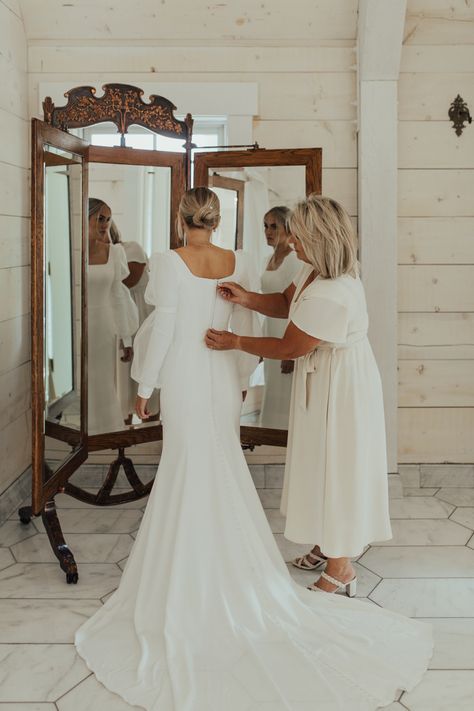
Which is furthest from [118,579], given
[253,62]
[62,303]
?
[253,62]

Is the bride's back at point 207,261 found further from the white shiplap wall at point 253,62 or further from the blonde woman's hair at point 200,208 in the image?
the white shiplap wall at point 253,62

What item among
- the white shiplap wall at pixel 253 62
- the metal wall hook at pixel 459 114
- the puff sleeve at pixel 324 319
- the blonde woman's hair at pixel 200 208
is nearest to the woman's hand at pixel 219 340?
the puff sleeve at pixel 324 319

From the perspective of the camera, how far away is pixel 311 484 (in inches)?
105

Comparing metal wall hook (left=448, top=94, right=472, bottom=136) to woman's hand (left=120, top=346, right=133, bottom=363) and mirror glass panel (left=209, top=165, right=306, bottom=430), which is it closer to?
mirror glass panel (left=209, top=165, right=306, bottom=430)

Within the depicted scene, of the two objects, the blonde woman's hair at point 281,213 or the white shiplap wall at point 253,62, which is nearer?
the blonde woman's hair at point 281,213

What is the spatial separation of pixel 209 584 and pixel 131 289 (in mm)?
1523

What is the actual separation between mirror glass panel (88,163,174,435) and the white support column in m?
1.04

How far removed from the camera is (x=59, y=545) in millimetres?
2980

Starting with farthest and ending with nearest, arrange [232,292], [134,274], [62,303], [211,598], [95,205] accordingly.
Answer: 1. [134,274]
2. [95,205]
3. [62,303]
4. [232,292]
5. [211,598]

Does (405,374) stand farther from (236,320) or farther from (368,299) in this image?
(236,320)

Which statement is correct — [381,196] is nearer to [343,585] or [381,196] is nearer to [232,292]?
[232,292]

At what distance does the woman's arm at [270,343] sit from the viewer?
2576 millimetres

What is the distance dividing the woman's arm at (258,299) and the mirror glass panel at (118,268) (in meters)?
0.78

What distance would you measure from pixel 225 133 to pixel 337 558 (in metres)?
2.25
